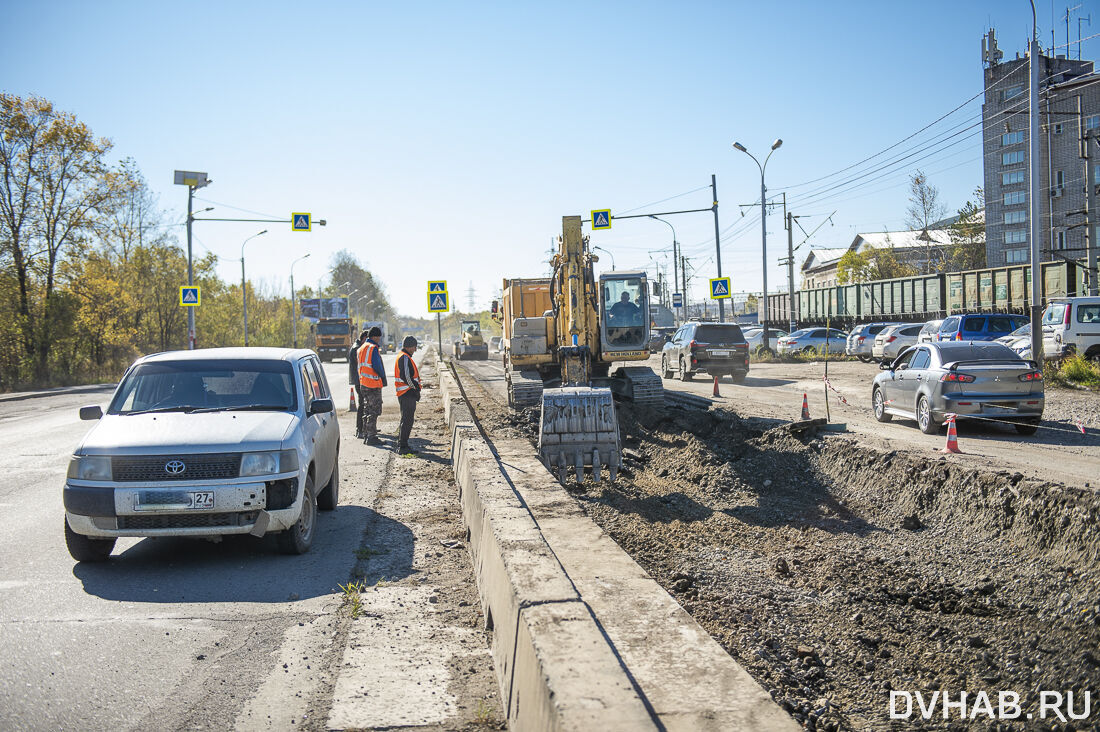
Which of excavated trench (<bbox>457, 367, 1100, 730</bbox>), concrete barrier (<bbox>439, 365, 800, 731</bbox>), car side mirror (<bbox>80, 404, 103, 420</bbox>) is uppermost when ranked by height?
car side mirror (<bbox>80, 404, 103, 420</bbox>)

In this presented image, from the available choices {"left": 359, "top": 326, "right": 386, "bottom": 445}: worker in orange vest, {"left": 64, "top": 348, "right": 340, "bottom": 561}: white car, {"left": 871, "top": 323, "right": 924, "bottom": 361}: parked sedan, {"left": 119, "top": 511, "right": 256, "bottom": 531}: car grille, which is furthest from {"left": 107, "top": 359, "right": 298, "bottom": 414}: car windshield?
{"left": 871, "top": 323, "right": 924, "bottom": 361}: parked sedan

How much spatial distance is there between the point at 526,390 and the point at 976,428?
28.4 ft

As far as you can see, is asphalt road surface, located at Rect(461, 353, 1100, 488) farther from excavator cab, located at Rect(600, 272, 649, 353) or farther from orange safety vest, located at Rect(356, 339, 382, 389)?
orange safety vest, located at Rect(356, 339, 382, 389)

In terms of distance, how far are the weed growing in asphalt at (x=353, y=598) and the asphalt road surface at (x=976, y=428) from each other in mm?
6967

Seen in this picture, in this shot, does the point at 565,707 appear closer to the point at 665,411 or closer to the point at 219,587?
the point at 219,587

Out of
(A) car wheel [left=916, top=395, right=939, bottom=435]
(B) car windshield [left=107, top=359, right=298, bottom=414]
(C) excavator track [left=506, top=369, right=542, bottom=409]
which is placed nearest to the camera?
(B) car windshield [left=107, top=359, right=298, bottom=414]

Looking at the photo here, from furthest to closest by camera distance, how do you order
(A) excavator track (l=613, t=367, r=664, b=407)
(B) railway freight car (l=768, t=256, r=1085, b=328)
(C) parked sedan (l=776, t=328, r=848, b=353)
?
(C) parked sedan (l=776, t=328, r=848, b=353) < (B) railway freight car (l=768, t=256, r=1085, b=328) < (A) excavator track (l=613, t=367, r=664, b=407)

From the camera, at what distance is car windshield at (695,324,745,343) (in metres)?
26.0

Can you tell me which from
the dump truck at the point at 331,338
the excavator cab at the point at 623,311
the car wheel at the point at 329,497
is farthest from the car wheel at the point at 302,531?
the dump truck at the point at 331,338

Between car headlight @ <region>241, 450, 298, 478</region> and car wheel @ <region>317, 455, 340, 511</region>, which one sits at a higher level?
car headlight @ <region>241, 450, 298, 478</region>

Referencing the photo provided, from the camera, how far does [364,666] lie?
4.52 meters

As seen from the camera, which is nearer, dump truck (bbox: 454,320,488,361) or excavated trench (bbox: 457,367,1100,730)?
excavated trench (bbox: 457,367,1100,730)

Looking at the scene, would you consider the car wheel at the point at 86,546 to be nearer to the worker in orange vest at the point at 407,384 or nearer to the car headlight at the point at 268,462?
the car headlight at the point at 268,462

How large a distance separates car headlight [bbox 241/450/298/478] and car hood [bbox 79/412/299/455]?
0.06 meters
